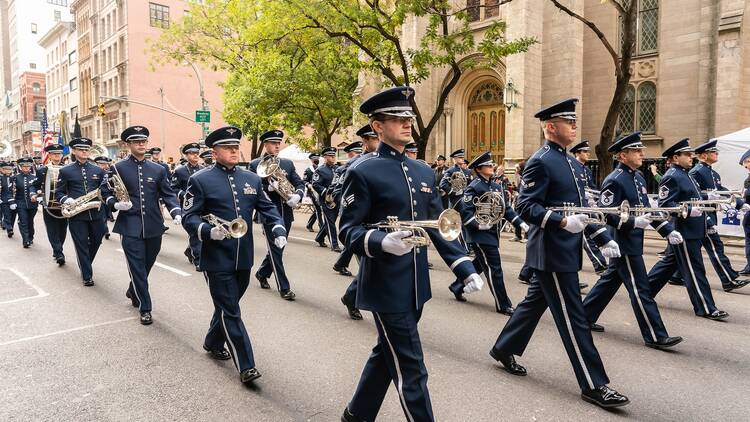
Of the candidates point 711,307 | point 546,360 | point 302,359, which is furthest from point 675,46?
point 302,359

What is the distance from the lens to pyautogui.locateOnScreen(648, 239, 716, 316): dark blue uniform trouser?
7031 mm

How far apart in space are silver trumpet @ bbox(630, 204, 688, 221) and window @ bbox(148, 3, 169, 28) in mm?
56657

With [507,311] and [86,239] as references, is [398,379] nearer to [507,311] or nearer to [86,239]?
[507,311]

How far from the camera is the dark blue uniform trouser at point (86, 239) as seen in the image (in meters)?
9.41

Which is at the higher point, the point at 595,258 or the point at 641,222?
the point at 641,222

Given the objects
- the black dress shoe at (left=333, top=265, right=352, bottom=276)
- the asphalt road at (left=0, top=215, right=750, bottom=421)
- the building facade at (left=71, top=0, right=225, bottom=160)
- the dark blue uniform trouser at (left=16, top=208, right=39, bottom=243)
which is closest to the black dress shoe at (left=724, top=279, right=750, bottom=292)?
the asphalt road at (left=0, top=215, right=750, bottom=421)

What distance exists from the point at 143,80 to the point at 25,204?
4339 centimetres

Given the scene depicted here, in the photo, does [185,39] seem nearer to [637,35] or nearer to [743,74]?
[637,35]

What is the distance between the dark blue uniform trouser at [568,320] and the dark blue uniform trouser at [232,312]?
2.43 m

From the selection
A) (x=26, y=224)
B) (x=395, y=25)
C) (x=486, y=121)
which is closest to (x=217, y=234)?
(x=26, y=224)

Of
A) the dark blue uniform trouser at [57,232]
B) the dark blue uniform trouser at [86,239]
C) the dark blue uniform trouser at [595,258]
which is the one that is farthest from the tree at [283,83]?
the dark blue uniform trouser at [595,258]

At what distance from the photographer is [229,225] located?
5133mm

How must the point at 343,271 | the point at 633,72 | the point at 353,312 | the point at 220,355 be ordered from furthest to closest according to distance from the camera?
the point at 633,72, the point at 343,271, the point at 353,312, the point at 220,355

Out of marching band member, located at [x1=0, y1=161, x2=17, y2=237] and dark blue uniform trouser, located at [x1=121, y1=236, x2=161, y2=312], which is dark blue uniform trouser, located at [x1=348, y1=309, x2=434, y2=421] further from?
marching band member, located at [x1=0, y1=161, x2=17, y2=237]
